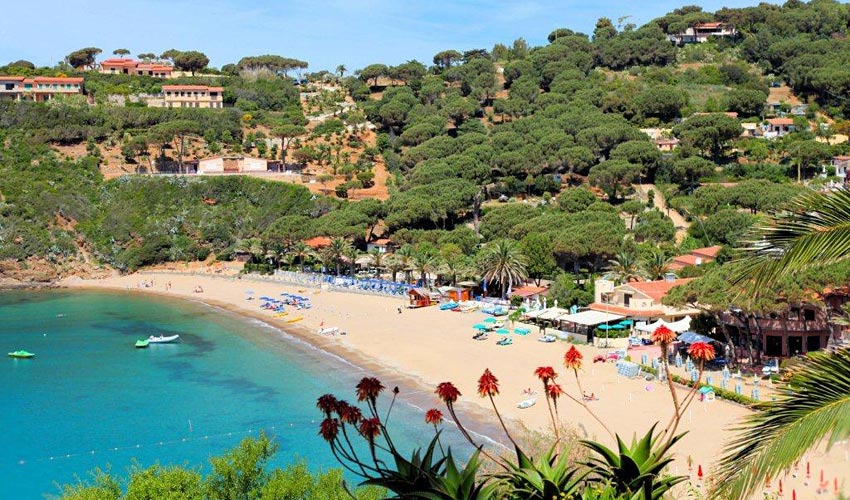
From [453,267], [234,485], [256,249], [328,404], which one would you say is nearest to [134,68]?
[256,249]

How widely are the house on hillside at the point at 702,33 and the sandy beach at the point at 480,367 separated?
7544cm

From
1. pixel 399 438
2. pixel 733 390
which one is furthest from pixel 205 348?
pixel 733 390

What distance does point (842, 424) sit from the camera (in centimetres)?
520

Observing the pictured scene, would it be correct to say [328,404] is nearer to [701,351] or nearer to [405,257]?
[701,351]

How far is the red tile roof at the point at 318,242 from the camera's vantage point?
6693 centimetres

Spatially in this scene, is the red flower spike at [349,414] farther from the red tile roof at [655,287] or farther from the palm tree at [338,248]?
the palm tree at [338,248]

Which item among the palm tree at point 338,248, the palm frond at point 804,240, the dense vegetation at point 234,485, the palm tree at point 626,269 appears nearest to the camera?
the palm frond at point 804,240

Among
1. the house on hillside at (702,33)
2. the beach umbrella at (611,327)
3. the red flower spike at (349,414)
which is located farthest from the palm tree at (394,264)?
the house on hillside at (702,33)

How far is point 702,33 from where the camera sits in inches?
4505

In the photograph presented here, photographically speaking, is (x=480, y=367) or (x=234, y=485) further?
(x=480, y=367)

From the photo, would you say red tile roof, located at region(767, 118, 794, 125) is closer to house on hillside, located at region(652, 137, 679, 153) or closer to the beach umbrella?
house on hillside, located at region(652, 137, 679, 153)

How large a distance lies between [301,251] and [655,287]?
32399mm

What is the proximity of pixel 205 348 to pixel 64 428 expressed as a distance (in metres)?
14.0

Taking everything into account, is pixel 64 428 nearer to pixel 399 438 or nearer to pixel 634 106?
pixel 399 438
